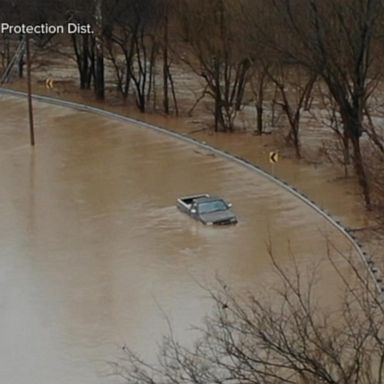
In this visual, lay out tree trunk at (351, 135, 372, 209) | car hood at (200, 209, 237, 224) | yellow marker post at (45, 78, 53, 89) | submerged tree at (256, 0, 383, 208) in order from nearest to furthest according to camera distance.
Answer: car hood at (200, 209, 237, 224) → tree trunk at (351, 135, 372, 209) → submerged tree at (256, 0, 383, 208) → yellow marker post at (45, 78, 53, 89)

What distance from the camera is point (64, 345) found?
14242 millimetres

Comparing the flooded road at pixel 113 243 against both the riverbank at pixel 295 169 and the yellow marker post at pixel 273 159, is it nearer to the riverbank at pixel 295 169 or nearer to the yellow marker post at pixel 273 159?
the riverbank at pixel 295 169

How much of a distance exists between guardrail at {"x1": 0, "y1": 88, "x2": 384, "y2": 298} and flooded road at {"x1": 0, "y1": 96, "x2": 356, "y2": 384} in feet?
0.70

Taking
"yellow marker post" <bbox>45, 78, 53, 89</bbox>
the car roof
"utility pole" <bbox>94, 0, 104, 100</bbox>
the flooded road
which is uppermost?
"utility pole" <bbox>94, 0, 104, 100</bbox>

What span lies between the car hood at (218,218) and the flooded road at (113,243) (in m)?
0.20

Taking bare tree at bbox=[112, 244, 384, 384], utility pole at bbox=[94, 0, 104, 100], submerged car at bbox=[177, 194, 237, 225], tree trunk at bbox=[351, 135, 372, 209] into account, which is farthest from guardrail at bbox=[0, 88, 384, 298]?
submerged car at bbox=[177, 194, 237, 225]

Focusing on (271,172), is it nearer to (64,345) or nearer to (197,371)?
(64,345)

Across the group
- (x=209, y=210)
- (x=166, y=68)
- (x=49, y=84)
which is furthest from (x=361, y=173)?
(x=49, y=84)

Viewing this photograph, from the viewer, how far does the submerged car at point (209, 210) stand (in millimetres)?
19750

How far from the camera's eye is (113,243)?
61.9 feet

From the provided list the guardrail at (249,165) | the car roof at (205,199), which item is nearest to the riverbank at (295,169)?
the guardrail at (249,165)

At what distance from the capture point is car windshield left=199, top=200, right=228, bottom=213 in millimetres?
20000

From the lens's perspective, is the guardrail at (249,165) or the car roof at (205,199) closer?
the guardrail at (249,165)

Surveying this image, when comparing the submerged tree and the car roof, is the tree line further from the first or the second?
the car roof
